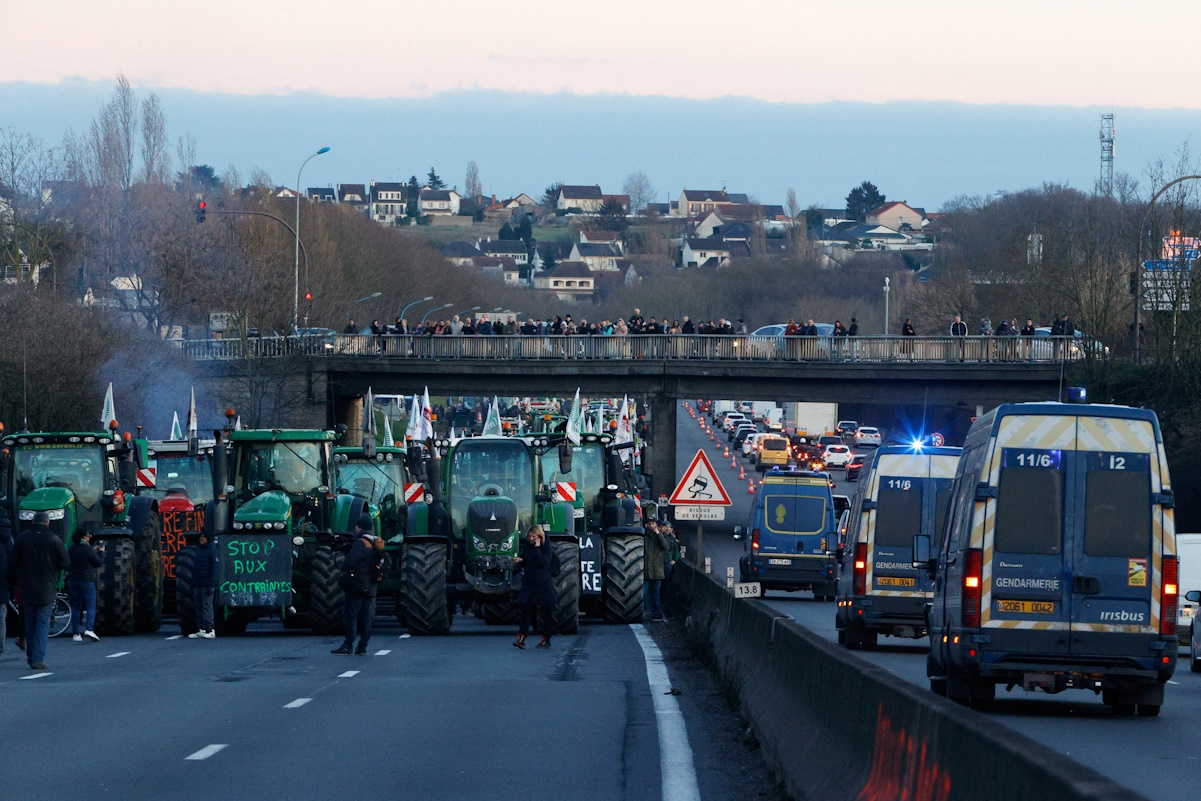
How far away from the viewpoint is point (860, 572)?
22.4 meters

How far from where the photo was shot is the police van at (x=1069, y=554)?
1446 cm

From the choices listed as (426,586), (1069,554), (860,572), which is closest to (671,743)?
(1069,554)

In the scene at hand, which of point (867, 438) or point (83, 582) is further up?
point (867, 438)

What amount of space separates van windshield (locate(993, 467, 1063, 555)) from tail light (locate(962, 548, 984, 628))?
0.63 feet

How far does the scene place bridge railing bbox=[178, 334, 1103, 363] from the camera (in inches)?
2441

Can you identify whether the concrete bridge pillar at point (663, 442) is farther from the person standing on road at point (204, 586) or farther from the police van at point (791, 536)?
the person standing on road at point (204, 586)

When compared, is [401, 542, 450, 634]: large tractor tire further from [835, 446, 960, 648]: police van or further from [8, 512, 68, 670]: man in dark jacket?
[835, 446, 960, 648]: police van

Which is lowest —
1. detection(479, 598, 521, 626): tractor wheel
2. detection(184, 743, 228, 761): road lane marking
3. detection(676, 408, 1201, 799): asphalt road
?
detection(479, 598, 521, 626): tractor wheel

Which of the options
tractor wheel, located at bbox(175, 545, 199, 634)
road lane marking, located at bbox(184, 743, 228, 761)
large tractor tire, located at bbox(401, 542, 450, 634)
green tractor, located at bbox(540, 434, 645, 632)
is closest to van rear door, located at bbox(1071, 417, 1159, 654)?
road lane marking, located at bbox(184, 743, 228, 761)

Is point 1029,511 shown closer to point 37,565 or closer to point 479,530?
point 37,565

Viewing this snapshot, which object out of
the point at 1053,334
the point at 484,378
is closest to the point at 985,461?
the point at 1053,334

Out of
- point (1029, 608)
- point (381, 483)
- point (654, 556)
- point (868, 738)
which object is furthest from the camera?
point (381, 483)

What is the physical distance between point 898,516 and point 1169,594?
7.82 meters

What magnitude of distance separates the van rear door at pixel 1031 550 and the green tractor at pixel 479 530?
32.1ft
